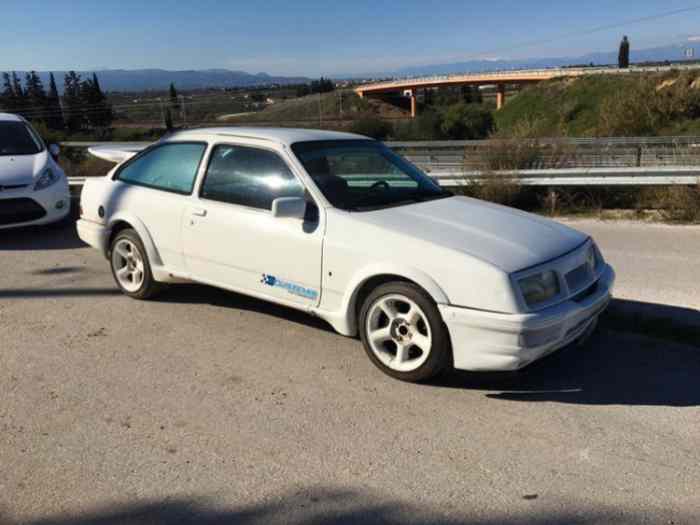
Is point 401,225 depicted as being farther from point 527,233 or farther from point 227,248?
point 227,248

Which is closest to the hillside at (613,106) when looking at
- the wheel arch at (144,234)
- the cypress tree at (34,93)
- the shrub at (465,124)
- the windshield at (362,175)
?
the shrub at (465,124)

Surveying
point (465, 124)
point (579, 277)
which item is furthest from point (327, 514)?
point (465, 124)

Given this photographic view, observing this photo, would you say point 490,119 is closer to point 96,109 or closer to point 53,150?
point 96,109

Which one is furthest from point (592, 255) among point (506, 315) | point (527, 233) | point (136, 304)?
point (136, 304)

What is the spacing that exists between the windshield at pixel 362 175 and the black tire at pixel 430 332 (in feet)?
2.44

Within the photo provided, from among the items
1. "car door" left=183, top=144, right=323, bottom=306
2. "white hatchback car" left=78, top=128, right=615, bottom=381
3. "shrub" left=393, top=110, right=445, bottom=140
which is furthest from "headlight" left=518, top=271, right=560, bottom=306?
"shrub" left=393, top=110, right=445, bottom=140

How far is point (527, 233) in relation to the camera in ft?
14.5

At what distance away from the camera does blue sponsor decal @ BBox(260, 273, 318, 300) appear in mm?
4641

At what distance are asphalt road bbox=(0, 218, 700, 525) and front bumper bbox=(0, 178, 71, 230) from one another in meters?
3.37

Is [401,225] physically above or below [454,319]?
above

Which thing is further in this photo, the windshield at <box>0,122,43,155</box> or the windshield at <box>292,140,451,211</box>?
the windshield at <box>0,122,43,155</box>

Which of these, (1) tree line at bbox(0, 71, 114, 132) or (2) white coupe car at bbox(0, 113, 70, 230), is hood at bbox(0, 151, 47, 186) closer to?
(2) white coupe car at bbox(0, 113, 70, 230)

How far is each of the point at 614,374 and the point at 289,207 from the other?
2.47 metres

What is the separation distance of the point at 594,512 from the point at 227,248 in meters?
3.20
